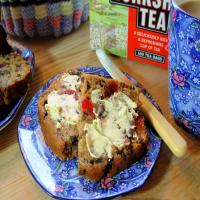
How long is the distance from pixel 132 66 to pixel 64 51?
173mm

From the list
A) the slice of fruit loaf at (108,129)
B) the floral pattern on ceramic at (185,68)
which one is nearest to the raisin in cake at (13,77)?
the slice of fruit loaf at (108,129)

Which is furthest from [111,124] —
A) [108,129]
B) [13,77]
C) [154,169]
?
[13,77]

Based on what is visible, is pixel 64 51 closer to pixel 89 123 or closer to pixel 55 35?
pixel 55 35

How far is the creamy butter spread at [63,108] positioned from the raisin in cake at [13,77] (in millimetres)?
98

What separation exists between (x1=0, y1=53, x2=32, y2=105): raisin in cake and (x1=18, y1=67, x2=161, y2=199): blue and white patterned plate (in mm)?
90

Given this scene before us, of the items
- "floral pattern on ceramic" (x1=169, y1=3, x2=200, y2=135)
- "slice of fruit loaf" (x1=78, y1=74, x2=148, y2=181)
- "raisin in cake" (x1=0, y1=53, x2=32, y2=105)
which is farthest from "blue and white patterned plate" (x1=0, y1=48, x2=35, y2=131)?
"floral pattern on ceramic" (x1=169, y1=3, x2=200, y2=135)

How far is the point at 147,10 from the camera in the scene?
75 centimetres

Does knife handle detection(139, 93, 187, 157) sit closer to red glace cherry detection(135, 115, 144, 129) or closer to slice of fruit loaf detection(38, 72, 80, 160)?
red glace cherry detection(135, 115, 144, 129)

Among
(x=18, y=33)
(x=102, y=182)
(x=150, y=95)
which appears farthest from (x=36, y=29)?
(x=102, y=182)

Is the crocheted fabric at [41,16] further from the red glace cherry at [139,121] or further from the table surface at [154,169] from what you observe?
the red glace cherry at [139,121]

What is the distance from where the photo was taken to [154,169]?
63 cm

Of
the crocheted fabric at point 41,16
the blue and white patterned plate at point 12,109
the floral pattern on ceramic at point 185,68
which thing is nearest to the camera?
the floral pattern on ceramic at point 185,68

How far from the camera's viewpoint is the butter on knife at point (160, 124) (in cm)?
59

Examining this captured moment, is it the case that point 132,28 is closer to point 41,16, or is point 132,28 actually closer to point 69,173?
point 41,16
